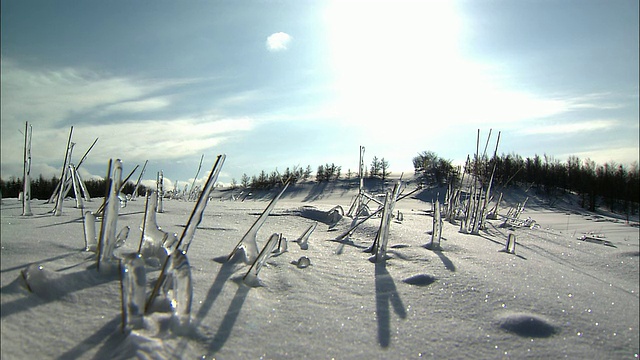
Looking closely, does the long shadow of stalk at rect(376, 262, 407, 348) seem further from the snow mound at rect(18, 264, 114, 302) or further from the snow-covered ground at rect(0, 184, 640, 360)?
the snow mound at rect(18, 264, 114, 302)

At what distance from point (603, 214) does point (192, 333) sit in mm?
3934

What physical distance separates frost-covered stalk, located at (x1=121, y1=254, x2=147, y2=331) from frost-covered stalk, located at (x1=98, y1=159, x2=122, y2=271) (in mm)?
265

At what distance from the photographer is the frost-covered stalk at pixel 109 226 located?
1110 millimetres

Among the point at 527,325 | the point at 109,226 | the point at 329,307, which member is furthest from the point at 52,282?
the point at 527,325

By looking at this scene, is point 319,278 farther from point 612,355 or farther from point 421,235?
point 421,235

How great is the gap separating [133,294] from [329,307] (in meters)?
0.54

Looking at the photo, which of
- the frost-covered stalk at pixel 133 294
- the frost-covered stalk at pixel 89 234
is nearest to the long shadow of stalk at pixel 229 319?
the frost-covered stalk at pixel 133 294

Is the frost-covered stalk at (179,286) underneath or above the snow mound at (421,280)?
above

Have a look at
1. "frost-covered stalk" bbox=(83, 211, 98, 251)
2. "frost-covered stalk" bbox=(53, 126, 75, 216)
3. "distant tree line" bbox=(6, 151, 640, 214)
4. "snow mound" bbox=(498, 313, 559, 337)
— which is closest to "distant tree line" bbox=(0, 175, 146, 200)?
"distant tree line" bbox=(6, 151, 640, 214)

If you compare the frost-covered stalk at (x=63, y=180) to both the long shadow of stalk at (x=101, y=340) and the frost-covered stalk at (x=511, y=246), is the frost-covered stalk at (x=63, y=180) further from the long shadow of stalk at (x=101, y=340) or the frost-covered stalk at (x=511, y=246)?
the frost-covered stalk at (x=511, y=246)

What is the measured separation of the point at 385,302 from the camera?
4.03 feet

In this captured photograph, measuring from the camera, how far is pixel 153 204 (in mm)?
1417

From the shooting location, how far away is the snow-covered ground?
877mm

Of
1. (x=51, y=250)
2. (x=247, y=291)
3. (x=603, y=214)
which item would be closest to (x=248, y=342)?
(x=247, y=291)
